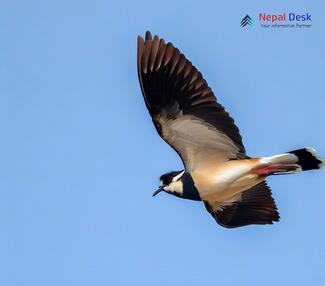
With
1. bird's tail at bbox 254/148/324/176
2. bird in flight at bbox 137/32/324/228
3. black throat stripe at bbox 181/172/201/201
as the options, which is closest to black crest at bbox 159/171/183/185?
bird in flight at bbox 137/32/324/228

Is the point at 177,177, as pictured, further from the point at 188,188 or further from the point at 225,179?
the point at 225,179

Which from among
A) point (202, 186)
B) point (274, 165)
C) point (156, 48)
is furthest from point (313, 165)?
point (156, 48)

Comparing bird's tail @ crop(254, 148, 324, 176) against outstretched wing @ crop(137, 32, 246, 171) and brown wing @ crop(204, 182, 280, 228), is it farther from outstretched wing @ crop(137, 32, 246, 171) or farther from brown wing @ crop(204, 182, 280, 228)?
brown wing @ crop(204, 182, 280, 228)

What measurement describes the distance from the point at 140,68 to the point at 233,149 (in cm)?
157

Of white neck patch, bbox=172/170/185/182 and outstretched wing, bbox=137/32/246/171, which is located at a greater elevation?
outstretched wing, bbox=137/32/246/171

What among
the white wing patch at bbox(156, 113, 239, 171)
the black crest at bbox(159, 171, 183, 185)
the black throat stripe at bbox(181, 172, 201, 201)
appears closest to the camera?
the white wing patch at bbox(156, 113, 239, 171)

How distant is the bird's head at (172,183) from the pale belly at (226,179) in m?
0.19

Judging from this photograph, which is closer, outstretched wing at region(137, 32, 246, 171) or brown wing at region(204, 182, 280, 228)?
outstretched wing at region(137, 32, 246, 171)

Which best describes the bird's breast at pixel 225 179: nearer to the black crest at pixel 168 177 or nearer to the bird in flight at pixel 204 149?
the bird in flight at pixel 204 149

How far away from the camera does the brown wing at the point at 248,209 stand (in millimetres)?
15797

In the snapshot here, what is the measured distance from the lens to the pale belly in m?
15.3

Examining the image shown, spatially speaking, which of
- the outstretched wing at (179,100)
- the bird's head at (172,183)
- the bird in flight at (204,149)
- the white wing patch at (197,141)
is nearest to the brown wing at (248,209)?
the bird in flight at (204,149)

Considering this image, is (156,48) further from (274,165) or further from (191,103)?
(274,165)

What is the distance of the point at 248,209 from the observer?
15922 mm
